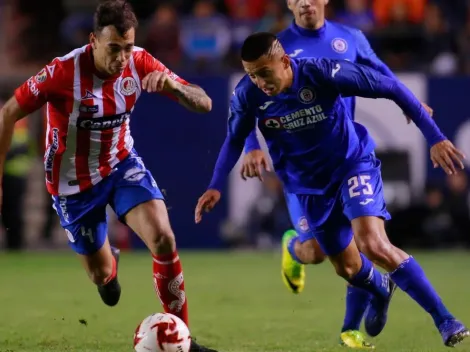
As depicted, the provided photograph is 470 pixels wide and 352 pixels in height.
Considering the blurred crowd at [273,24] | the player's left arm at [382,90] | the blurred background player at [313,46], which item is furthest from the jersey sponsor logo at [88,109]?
the blurred crowd at [273,24]

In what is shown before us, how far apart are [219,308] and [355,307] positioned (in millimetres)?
2467

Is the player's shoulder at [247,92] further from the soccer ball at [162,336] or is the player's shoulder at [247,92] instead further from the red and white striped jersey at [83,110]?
the soccer ball at [162,336]

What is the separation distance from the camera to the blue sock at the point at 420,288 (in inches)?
261

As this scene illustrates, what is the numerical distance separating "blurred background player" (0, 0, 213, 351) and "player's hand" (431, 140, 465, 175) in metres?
→ 1.44

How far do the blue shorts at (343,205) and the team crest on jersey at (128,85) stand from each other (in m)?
1.45

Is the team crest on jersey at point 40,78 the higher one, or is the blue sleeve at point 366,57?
the team crest on jersey at point 40,78

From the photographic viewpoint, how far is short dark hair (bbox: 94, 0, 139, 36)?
6.59m

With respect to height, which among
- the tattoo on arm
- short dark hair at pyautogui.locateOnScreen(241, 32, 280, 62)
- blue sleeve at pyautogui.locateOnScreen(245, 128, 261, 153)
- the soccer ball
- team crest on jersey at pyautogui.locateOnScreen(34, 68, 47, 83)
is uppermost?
short dark hair at pyautogui.locateOnScreen(241, 32, 280, 62)

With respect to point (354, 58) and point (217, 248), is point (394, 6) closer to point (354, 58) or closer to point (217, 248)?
point (217, 248)

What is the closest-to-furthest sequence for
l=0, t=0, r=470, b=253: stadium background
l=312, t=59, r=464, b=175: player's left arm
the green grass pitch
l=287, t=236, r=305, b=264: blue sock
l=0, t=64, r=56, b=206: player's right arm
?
l=312, t=59, r=464, b=175: player's left arm < l=0, t=64, r=56, b=206: player's right arm < the green grass pitch < l=287, t=236, r=305, b=264: blue sock < l=0, t=0, r=470, b=253: stadium background

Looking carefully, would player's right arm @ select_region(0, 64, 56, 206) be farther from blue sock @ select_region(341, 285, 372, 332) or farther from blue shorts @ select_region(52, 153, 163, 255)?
blue sock @ select_region(341, 285, 372, 332)

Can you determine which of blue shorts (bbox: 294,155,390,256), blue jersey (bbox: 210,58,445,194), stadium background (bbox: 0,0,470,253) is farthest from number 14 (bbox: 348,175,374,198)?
stadium background (bbox: 0,0,470,253)

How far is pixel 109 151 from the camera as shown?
729cm

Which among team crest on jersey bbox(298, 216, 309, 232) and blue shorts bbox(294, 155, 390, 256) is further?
team crest on jersey bbox(298, 216, 309, 232)
